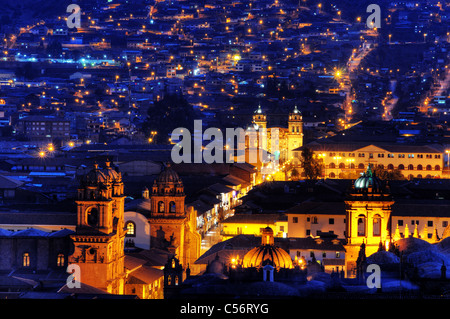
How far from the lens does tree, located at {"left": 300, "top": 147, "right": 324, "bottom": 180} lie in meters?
69.1

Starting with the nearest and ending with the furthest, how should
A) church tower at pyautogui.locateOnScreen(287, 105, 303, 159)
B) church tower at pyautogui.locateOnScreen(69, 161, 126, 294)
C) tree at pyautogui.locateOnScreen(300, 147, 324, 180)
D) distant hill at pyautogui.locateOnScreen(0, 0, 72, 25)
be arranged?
1. church tower at pyautogui.locateOnScreen(69, 161, 126, 294)
2. tree at pyautogui.locateOnScreen(300, 147, 324, 180)
3. church tower at pyautogui.locateOnScreen(287, 105, 303, 159)
4. distant hill at pyautogui.locateOnScreen(0, 0, 72, 25)

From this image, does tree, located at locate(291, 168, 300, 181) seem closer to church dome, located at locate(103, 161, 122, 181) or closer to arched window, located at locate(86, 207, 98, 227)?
church dome, located at locate(103, 161, 122, 181)

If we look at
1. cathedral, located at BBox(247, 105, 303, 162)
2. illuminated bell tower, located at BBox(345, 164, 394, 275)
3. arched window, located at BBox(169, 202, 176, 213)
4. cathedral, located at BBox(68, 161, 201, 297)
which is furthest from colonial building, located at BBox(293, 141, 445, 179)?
cathedral, located at BBox(68, 161, 201, 297)

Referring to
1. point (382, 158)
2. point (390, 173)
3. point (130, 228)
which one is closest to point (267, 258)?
point (130, 228)

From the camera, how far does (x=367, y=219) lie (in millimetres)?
37188

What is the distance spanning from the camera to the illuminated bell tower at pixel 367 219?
→ 37.2m

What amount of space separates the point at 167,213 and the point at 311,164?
28.6 meters

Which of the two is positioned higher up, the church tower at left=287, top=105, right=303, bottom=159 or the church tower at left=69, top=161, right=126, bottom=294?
the church tower at left=287, top=105, right=303, bottom=159

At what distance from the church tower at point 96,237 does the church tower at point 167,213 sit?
16.2 feet

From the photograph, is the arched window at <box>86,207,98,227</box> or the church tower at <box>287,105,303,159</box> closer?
the arched window at <box>86,207,98,227</box>

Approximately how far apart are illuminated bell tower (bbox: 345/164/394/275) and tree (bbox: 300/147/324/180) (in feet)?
101

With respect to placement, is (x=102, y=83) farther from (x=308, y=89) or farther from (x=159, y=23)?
(x=159, y=23)

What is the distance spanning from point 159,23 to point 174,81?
30868 millimetres

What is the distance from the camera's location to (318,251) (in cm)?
4241
